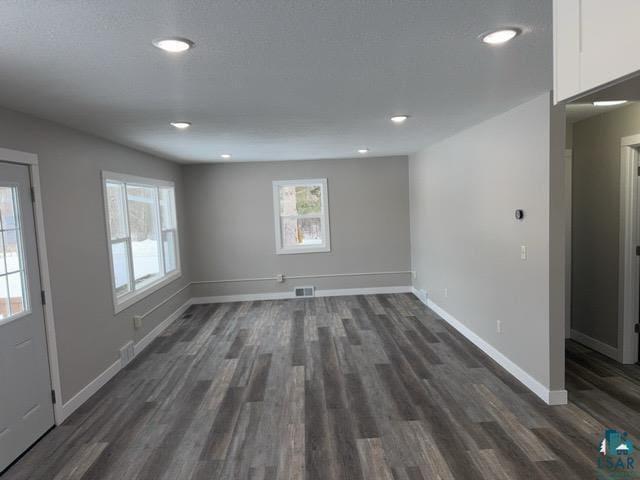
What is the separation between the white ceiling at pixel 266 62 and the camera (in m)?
1.58

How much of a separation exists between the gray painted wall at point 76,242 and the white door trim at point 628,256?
197 inches

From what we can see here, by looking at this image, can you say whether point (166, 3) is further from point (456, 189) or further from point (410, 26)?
point (456, 189)

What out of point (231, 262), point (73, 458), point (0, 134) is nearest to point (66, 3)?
point (0, 134)

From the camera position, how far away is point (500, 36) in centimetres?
189

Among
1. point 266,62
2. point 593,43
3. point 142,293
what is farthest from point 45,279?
point 593,43

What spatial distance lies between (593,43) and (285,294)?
21.7 ft

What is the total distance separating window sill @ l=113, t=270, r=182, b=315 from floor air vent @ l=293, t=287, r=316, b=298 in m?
2.01

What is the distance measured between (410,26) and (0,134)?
2.70 meters

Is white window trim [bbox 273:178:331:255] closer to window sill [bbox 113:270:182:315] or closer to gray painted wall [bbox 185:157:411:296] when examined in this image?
gray painted wall [bbox 185:157:411:296]

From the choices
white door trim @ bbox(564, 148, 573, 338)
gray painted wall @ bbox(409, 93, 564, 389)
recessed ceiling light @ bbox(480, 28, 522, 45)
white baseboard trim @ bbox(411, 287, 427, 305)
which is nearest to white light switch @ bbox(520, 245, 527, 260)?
gray painted wall @ bbox(409, 93, 564, 389)

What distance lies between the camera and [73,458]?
274 cm

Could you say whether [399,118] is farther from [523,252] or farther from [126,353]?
[126,353]

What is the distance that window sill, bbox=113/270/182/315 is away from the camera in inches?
171

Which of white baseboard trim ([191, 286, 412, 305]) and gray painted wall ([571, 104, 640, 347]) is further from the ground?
gray painted wall ([571, 104, 640, 347])
